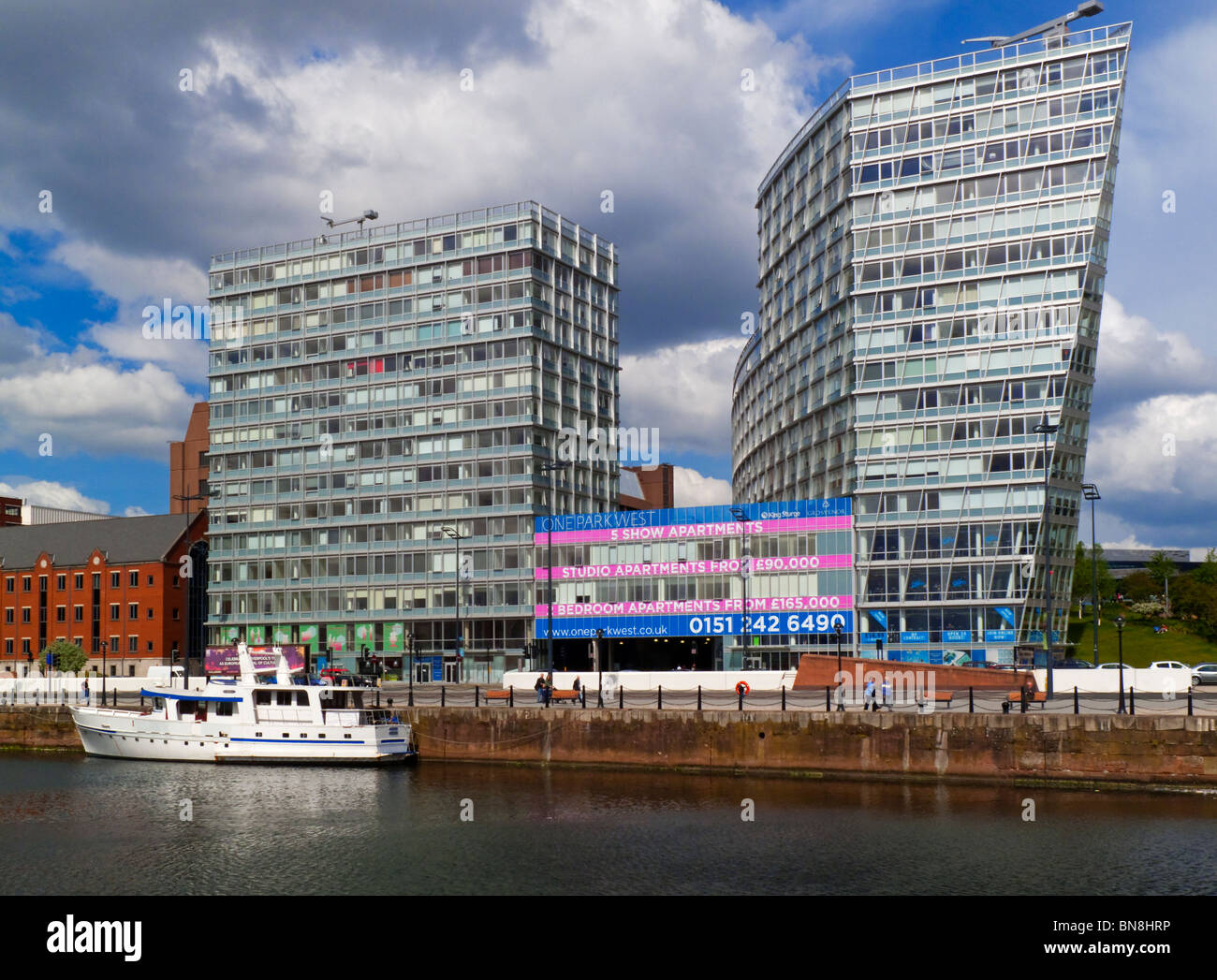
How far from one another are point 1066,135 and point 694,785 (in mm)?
67036

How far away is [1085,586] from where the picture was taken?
440 feet

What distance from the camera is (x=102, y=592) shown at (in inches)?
5113

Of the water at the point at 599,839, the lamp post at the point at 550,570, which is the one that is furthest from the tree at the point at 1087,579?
the water at the point at 599,839

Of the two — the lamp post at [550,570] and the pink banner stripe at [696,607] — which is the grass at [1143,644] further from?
the lamp post at [550,570]

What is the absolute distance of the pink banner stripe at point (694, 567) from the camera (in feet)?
314

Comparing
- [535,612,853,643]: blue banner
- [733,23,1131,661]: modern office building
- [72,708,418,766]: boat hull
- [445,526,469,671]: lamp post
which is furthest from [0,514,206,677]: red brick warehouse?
[733,23,1131,661]: modern office building

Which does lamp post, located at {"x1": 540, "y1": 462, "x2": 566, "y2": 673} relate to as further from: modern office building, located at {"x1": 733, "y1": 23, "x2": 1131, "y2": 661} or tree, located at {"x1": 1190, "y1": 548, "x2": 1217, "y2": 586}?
tree, located at {"x1": 1190, "y1": 548, "x2": 1217, "y2": 586}

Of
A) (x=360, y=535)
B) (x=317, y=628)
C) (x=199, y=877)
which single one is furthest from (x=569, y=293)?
(x=199, y=877)

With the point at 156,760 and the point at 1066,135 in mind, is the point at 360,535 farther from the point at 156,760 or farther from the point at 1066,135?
the point at 1066,135

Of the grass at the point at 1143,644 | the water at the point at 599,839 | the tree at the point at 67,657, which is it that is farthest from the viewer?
the tree at the point at 67,657

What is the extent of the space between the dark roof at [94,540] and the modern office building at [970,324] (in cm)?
7235

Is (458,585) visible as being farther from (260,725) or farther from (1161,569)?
(1161,569)

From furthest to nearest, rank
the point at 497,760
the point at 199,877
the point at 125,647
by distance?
the point at 125,647, the point at 497,760, the point at 199,877

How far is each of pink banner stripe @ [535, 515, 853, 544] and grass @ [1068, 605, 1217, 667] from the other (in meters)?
23.1
